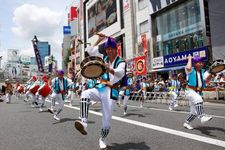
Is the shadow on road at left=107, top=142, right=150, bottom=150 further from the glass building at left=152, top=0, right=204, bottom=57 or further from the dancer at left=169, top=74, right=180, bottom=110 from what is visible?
the glass building at left=152, top=0, right=204, bottom=57

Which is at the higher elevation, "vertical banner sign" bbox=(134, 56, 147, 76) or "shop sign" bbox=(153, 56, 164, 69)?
"shop sign" bbox=(153, 56, 164, 69)

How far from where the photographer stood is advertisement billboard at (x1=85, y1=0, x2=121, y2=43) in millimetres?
42981

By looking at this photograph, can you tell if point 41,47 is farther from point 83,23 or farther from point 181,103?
point 181,103

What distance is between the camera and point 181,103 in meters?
16.8

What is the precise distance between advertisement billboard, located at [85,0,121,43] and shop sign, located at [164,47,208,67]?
15347 mm

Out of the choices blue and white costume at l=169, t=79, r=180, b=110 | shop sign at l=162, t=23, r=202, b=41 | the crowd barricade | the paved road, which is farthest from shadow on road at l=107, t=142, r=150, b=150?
shop sign at l=162, t=23, r=202, b=41

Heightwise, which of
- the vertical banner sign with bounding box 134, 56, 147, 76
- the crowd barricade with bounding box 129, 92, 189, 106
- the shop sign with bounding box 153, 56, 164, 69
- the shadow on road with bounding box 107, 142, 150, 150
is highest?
the shop sign with bounding box 153, 56, 164, 69

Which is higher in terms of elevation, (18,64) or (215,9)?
(18,64)

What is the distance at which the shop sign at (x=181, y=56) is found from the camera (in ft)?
77.2

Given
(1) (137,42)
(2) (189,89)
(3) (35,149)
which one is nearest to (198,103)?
(2) (189,89)

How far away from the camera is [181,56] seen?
84.6ft

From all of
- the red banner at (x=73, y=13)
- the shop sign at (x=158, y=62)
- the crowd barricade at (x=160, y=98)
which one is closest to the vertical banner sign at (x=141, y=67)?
Answer: the crowd barricade at (x=160, y=98)

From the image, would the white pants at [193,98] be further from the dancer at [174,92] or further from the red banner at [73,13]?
the red banner at [73,13]

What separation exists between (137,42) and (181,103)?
756 inches
